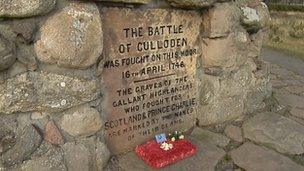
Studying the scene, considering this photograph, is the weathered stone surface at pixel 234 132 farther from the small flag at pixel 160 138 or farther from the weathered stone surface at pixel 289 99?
the weathered stone surface at pixel 289 99

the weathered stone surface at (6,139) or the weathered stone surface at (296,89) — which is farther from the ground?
the weathered stone surface at (6,139)

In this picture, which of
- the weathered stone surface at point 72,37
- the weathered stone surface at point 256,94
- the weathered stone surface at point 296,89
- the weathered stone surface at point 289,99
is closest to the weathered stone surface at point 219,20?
the weathered stone surface at point 256,94

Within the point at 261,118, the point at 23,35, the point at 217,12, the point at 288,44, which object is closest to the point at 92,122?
the point at 23,35

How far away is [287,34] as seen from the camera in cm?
888

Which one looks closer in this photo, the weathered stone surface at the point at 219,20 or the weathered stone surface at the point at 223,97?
the weathered stone surface at the point at 219,20

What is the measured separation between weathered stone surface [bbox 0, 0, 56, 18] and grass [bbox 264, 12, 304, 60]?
18.5ft

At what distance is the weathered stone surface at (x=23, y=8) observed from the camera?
1.83m

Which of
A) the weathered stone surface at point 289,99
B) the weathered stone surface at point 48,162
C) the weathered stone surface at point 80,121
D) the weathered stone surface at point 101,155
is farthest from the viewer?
the weathered stone surface at point 289,99

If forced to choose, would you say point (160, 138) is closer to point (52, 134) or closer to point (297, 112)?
point (52, 134)

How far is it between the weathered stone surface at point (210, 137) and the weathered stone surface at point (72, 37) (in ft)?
4.11

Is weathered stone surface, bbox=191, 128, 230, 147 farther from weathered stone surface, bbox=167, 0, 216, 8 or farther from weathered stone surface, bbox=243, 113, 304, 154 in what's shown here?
weathered stone surface, bbox=167, 0, 216, 8

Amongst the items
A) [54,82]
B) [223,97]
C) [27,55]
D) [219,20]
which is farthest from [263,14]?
[27,55]

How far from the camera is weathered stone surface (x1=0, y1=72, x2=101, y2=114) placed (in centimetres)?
197

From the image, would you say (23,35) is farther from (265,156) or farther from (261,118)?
(261,118)
